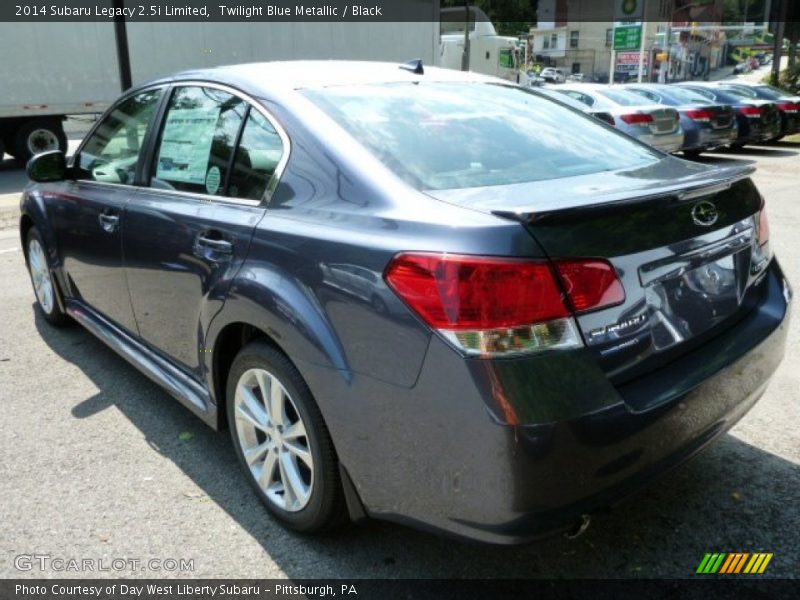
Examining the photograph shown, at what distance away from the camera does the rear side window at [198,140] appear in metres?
2.87

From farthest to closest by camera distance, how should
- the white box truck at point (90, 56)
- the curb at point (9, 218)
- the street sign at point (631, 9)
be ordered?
the street sign at point (631, 9)
the white box truck at point (90, 56)
the curb at point (9, 218)

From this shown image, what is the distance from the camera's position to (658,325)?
6.83 ft

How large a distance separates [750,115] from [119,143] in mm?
14946

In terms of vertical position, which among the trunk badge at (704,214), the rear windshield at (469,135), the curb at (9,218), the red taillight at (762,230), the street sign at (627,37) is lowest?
the curb at (9,218)

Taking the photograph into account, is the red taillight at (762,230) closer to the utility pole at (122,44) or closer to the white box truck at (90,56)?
the utility pole at (122,44)

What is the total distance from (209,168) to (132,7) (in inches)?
→ 552

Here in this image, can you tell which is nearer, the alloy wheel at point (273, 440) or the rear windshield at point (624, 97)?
the alloy wheel at point (273, 440)

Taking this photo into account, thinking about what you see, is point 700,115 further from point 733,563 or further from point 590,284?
point 590,284

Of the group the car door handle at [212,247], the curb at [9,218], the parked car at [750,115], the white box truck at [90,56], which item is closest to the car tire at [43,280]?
the car door handle at [212,247]

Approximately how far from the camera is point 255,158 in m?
2.70

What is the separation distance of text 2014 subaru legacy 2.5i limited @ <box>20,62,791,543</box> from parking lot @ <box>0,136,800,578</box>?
0.70 feet

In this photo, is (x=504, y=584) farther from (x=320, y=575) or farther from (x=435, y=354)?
(x=435, y=354)

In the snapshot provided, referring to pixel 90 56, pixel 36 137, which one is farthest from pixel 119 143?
pixel 36 137

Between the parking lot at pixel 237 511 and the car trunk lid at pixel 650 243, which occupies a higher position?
the car trunk lid at pixel 650 243
